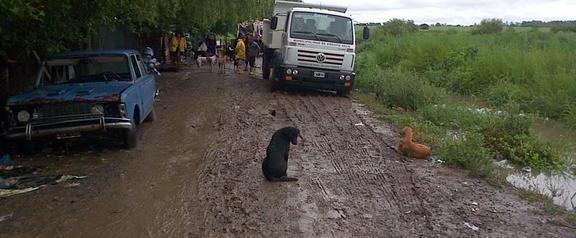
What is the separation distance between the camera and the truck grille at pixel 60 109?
26.5 ft

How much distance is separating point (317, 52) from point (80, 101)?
338 inches

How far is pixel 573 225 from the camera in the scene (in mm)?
5875

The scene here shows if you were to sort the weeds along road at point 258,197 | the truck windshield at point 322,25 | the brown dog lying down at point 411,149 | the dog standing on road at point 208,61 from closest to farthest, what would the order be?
the weeds along road at point 258,197, the brown dog lying down at point 411,149, the truck windshield at point 322,25, the dog standing on road at point 208,61

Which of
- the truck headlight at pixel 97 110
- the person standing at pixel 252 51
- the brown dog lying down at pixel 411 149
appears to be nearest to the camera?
the truck headlight at pixel 97 110

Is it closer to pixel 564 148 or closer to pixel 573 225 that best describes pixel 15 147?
pixel 573 225

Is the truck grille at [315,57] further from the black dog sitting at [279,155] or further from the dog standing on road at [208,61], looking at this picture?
the dog standing on road at [208,61]

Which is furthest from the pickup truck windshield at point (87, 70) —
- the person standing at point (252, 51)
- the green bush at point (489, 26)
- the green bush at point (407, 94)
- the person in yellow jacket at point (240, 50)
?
the green bush at point (489, 26)

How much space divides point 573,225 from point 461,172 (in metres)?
2.32

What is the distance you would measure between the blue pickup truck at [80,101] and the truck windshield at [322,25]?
716 cm

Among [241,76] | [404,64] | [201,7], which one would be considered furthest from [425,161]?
[404,64]

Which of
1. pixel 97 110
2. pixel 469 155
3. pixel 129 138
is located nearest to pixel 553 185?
pixel 469 155

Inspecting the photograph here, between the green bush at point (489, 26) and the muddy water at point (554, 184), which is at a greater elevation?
the green bush at point (489, 26)

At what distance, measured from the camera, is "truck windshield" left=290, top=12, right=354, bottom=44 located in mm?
15789

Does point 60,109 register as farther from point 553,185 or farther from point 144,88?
point 553,185
